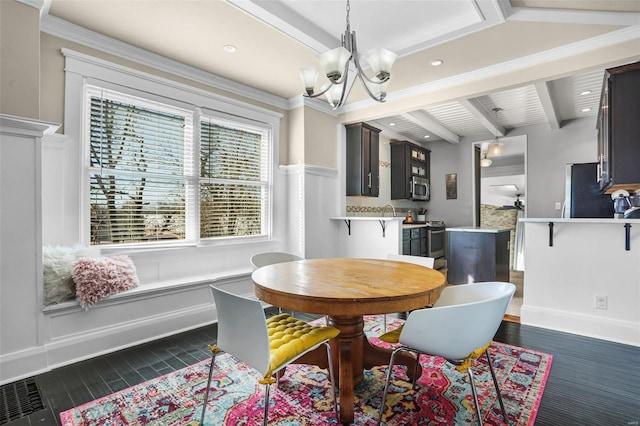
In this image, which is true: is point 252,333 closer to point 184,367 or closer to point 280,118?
point 184,367

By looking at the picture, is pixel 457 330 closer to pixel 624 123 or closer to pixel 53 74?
pixel 624 123

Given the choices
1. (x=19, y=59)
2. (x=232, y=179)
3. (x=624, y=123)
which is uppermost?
(x=19, y=59)

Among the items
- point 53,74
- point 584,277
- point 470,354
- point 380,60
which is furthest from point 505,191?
point 53,74

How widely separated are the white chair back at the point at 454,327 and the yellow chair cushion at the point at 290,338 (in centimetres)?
43

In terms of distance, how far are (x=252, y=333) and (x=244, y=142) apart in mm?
3023

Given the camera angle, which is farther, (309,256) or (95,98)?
(309,256)

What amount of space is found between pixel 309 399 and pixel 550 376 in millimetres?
1624

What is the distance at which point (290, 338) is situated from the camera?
168cm

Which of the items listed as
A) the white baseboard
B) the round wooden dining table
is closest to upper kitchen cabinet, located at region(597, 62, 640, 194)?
the white baseboard

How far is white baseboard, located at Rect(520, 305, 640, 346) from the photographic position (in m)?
2.79

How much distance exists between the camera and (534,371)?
2256mm

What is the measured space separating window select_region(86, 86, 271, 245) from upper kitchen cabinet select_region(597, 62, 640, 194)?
11.3ft

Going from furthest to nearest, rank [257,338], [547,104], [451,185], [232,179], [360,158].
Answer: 1. [451,185]
2. [360,158]
3. [547,104]
4. [232,179]
5. [257,338]

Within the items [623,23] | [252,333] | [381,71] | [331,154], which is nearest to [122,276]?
[252,333]
